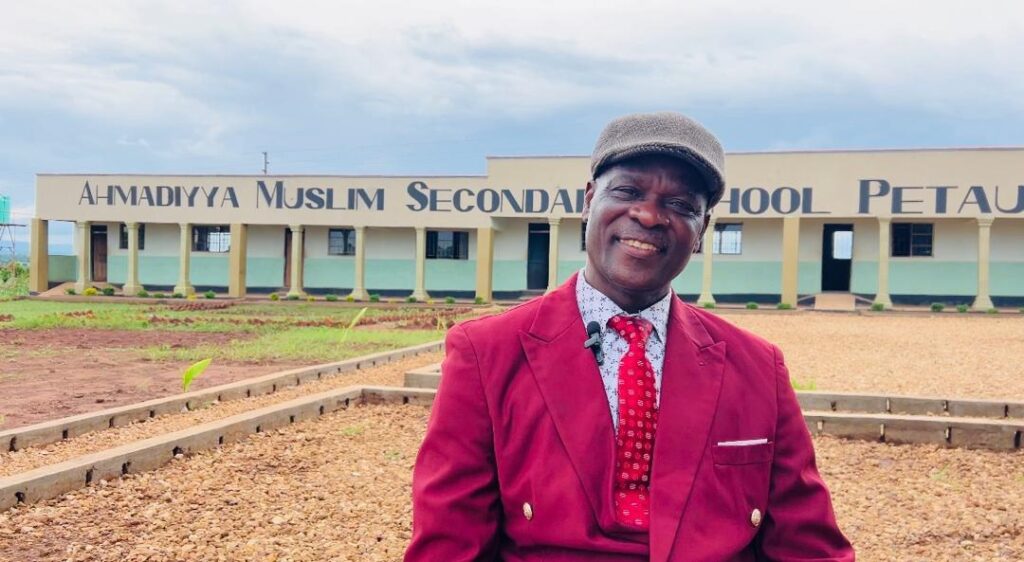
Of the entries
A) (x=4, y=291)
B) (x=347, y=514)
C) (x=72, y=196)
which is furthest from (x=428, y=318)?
(x=4, y=291)

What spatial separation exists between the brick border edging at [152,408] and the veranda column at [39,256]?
78.5 feet

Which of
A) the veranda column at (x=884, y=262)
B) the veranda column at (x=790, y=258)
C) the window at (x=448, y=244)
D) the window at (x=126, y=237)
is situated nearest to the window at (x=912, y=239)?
the veranda column at (x=884, y=262)

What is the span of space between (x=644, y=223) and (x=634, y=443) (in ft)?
1.65

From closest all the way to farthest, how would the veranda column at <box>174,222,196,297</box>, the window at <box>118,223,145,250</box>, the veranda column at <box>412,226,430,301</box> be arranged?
the veranda column at <box>412,226,430,301</box> < the veranda column at <box>174,222,196,297</box> < the window at <box>118,223,145,250</box>

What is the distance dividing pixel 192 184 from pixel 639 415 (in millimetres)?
28718

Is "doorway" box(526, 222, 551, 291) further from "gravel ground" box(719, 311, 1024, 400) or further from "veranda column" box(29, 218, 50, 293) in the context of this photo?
"veranda column" box(29, 218, 50, 293)

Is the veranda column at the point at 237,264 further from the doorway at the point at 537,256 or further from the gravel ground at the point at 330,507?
the gravel ground at the point at 330,507

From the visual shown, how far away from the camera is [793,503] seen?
1.99 m

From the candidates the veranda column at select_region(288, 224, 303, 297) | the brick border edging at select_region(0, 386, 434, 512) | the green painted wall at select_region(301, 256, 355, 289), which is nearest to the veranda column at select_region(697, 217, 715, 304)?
the green painted wall at select_region(301, 256, 355, 289)

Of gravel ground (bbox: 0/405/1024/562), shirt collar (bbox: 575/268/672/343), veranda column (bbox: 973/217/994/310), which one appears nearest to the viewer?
shirt collar (bbox: 575/268/672/343)

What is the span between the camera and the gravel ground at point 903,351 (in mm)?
8812

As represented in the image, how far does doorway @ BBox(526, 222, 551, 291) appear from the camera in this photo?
90.6 ft

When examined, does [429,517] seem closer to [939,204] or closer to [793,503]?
[793,503]

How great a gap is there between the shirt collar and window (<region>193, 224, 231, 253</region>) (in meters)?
29.1
